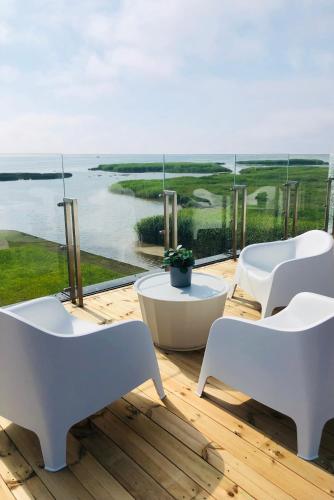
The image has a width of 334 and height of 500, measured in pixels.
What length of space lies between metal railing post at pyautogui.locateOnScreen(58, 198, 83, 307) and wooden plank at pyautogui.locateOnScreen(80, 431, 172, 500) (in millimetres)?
1809

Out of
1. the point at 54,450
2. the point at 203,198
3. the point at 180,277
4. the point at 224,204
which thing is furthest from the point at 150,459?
the point at 224,204

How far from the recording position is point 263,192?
17.1ft

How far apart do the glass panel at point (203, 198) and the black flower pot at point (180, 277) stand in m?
1.59

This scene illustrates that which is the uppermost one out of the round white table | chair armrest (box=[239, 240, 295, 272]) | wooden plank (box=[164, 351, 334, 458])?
chair armrest (box=[239, 240, 295, 272])

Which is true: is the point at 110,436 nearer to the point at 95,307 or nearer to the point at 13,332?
the point at 13,332

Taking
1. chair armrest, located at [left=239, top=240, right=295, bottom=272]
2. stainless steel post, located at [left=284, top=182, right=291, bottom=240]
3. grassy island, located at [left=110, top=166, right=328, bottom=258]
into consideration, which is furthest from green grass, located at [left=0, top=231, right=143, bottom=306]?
stainless steel post, located at [left=284, top=182, right=291, bottom=240]

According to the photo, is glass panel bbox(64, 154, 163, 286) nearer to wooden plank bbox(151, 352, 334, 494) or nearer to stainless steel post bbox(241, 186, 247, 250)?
stainless steel post bbox(241, 186, 247, 250)

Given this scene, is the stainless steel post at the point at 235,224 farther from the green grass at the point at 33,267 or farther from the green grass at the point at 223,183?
the green grass at the point at 33,267

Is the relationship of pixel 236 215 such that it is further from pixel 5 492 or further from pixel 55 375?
pixel 5 492

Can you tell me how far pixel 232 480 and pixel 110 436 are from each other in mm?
623

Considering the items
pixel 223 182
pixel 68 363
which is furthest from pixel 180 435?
pixel 223 182

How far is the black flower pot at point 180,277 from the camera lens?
2779mm

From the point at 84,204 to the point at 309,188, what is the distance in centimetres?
365

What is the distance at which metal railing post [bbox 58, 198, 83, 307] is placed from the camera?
3352mm
